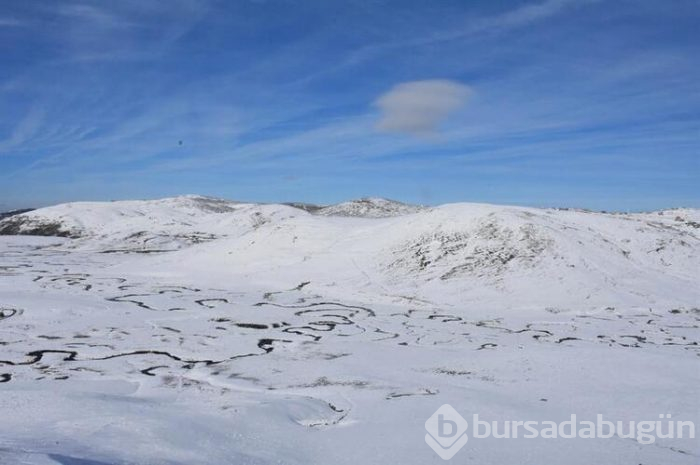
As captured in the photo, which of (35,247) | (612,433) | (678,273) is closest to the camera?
(612,433)

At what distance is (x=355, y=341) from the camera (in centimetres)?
1745

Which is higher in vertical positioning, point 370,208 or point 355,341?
point 370,208

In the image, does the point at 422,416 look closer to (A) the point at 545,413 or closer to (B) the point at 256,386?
(A) the point at 545,413

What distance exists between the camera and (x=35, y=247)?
56.2 meters

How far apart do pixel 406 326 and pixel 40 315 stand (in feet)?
43.8

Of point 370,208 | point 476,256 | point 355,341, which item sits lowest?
point 355,341

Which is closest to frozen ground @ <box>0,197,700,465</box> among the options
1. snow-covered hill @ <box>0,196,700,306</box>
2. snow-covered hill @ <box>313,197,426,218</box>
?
snow-covered hill @ <box>0,196,700,306</box>

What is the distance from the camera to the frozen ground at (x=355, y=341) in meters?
8.38

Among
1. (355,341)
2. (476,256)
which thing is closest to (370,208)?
(476,256)

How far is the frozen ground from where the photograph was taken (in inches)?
330

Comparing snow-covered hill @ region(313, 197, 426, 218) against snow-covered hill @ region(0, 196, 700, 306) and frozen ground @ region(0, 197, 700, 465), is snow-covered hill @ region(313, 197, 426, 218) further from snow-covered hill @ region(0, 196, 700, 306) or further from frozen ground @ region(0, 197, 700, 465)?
frozen ground @ region(0, 197, 700, 465)

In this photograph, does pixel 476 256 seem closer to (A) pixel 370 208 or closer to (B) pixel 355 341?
(B) pixel 355 341

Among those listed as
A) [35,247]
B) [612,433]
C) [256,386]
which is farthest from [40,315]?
[35,247]

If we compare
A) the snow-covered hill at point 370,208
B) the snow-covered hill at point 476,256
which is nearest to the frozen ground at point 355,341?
the snow-covered hill at point 476,256
